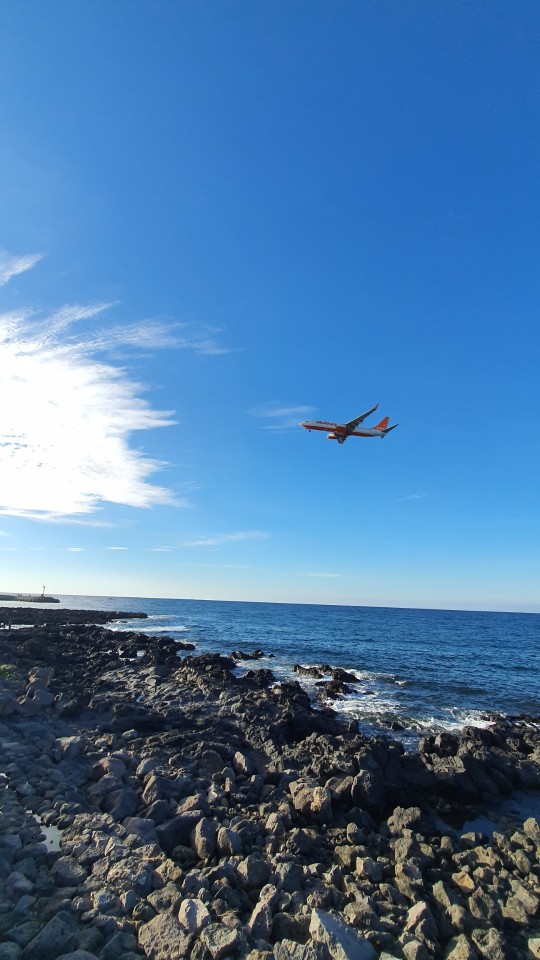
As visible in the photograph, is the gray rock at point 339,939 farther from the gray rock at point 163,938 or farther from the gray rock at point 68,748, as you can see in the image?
the gray rock at point 68,748

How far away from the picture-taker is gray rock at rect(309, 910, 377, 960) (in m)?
7.93

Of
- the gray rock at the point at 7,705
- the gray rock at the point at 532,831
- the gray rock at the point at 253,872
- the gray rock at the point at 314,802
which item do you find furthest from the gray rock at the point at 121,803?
the gray rock at the point at 532,831

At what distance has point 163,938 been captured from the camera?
26.7ft

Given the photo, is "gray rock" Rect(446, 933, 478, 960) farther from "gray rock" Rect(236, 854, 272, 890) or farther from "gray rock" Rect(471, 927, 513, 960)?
"gray rock" Rect(236, 854, 272, 890)

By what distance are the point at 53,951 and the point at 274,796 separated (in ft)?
25.8

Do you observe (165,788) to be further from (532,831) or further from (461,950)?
(532,831)

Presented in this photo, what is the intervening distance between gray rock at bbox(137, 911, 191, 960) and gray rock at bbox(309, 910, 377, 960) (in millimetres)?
2352

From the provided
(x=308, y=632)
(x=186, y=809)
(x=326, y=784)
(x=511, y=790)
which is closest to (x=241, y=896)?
(x=186, y=809)

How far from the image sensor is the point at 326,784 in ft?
49.1

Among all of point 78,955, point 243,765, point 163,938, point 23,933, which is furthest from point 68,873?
point 243,765

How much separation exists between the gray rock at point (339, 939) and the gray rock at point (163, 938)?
7.72ft

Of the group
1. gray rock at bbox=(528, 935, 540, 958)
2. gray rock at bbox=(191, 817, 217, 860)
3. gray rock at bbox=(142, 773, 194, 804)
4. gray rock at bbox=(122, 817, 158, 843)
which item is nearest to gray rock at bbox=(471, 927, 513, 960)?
gray rock at bbox=(528, 935, 540, 958)

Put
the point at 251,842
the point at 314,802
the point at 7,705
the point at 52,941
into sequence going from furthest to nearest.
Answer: the point at 7,705
the point at 314,802
the point at 251,842
the point at 52,941

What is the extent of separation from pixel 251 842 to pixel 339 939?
4122mm
